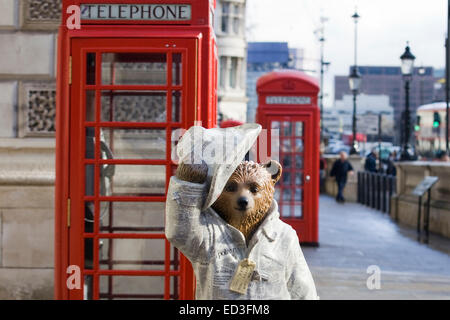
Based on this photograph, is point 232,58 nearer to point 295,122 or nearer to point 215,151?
point 295,122

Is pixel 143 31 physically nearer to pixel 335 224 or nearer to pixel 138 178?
pixel 138 178

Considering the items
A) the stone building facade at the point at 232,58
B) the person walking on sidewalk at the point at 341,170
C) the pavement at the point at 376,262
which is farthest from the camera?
the stone building facade at the point at 232,58

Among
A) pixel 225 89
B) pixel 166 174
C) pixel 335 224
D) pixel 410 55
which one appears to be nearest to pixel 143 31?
pixel 166 174

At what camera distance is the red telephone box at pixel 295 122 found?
9.99 m

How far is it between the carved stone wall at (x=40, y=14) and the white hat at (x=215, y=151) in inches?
129

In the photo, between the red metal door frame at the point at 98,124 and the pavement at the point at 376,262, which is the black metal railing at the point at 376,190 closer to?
the pavement at the point at 376,262

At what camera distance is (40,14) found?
5.76 metres

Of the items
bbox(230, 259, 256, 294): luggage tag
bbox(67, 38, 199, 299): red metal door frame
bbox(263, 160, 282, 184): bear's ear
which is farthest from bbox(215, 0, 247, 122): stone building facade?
bbox(230, 259, 256, 294): luggage tag

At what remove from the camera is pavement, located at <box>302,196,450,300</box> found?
745 centimetres

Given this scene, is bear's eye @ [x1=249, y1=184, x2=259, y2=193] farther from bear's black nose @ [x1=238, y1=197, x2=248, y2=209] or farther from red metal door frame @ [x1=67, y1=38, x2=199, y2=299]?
red metal door frame @ [x1=67, y1=38, x2=199, y2=299]

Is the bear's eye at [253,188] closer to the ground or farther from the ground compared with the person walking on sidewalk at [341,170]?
farther from the ground

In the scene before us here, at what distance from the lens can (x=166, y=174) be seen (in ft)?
13.4

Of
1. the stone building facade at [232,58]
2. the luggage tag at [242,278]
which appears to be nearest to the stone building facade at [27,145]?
the luggage tag at [242,278]

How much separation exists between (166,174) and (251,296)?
1411mm
